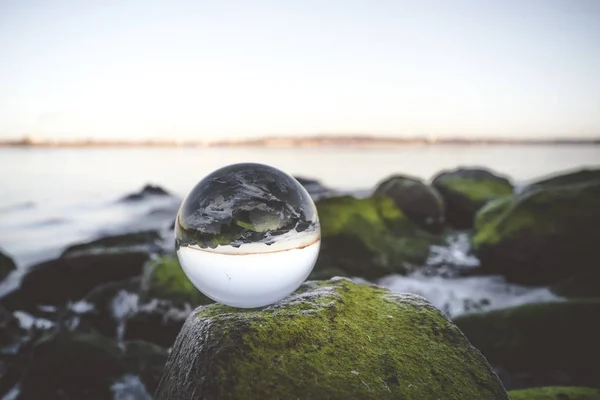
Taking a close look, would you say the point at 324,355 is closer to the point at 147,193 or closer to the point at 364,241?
the point at 364,241

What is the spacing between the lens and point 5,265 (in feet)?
39.2

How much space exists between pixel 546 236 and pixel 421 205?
5.44 meters

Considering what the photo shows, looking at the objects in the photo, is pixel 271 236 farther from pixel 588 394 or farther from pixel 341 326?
pixel 588 394

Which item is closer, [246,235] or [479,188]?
[246,235]

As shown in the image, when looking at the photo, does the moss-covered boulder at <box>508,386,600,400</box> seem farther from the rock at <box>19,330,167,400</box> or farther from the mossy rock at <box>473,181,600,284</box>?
the mossy rock at <box>473,181,600,284</box>

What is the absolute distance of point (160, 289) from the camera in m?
7.25

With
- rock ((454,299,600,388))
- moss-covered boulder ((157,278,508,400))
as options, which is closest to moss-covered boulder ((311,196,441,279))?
rock ((454,299,600,388))

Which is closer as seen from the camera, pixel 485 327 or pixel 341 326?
pixel 341 326

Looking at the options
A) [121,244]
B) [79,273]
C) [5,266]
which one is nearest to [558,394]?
[79,273]

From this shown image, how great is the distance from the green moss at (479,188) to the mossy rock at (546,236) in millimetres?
A: 6108

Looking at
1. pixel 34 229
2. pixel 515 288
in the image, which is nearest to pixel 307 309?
pixel 515 288

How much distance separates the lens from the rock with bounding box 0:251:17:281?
1165cm

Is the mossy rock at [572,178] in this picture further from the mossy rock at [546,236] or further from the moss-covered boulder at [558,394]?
the moss-covered boulder at [558,394]

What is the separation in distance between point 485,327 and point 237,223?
445 centimetres
